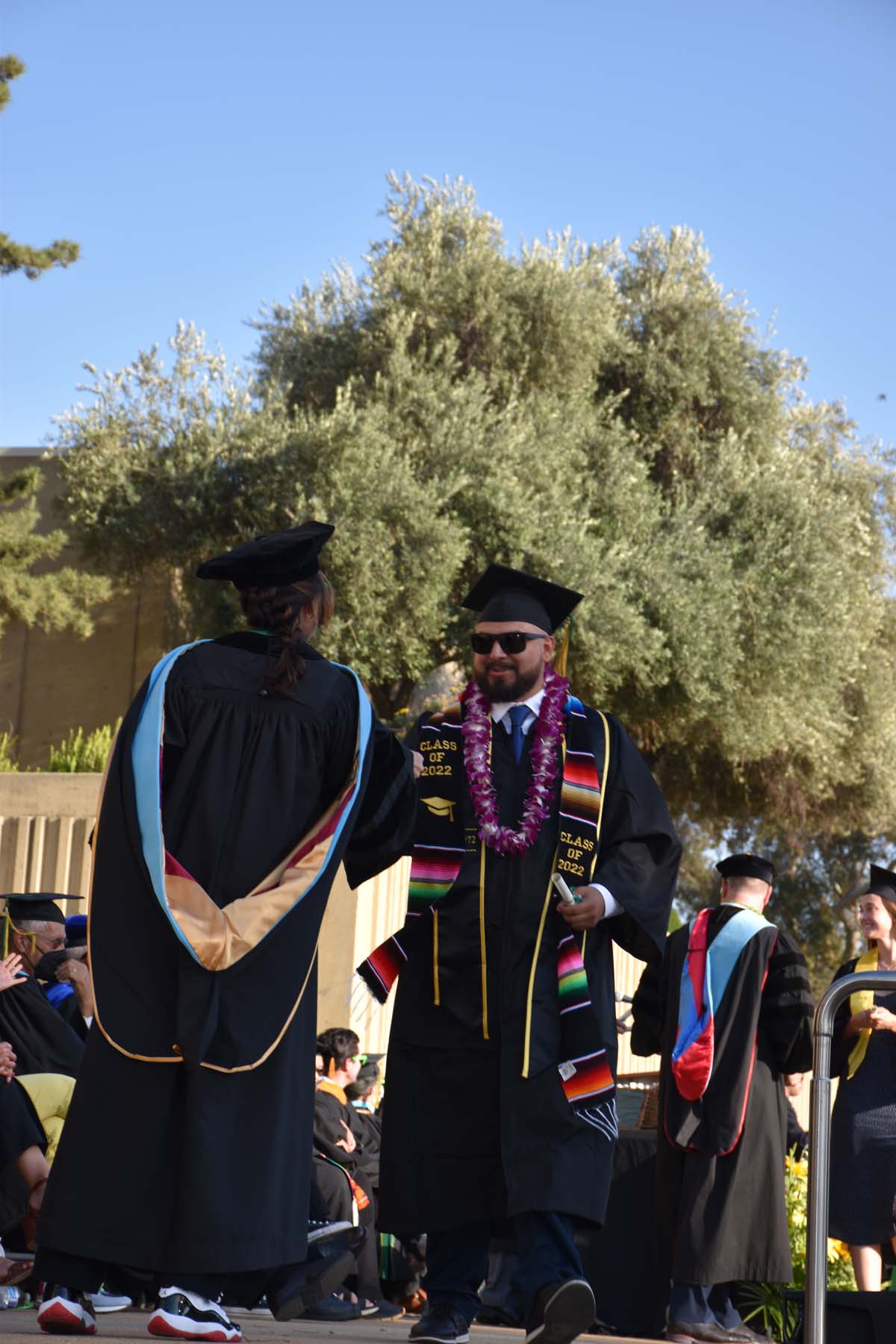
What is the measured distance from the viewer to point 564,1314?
400cm

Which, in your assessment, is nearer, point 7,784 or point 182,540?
point 7,784

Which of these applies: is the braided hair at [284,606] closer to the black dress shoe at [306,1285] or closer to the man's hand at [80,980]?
the black dress shoe at [306,1285]

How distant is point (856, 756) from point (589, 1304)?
19.8 meters

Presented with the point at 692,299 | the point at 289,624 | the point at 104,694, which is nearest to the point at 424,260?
the point at 692,299

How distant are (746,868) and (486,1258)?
2.95 metres

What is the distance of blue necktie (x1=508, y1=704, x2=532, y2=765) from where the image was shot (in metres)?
4.94

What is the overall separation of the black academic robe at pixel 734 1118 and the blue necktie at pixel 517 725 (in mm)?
1824

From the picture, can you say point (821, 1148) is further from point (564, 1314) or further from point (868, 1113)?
point (868, 1113)

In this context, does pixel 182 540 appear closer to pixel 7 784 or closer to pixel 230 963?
pixel 7 784

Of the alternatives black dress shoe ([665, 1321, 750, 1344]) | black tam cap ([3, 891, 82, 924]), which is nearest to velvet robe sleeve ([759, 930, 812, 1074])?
black dress shoe ([665, 1321, 750, 1344])

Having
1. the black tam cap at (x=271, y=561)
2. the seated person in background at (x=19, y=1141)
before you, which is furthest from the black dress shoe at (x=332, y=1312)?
the black tam cap at (x=271, y=561)

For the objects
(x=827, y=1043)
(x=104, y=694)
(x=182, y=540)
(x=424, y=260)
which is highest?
(x=424, y=260)

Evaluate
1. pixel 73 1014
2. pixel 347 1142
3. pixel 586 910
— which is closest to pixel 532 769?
pixel 586 910

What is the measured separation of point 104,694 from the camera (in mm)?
19281
